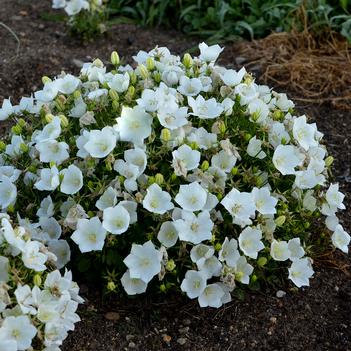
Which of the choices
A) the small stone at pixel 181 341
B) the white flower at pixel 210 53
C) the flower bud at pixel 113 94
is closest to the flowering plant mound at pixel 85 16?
the white flower at pixel 210 53

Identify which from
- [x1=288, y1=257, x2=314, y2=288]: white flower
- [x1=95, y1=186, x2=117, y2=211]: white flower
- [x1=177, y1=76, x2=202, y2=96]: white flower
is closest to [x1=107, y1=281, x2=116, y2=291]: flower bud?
[x1=95, y1=186, x2=117, y2=211]: white flower

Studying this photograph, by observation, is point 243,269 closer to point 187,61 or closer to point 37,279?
point 37,279

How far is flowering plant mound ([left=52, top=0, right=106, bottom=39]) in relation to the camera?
16.4 ft

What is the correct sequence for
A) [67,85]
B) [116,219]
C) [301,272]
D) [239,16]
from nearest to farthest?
[116,219], [301,272], [67,85], [239,16]

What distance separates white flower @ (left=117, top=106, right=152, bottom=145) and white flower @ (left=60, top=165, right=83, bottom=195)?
204 millimetres

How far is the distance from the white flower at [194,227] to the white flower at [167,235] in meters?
0.05

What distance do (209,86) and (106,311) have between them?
3.22ft

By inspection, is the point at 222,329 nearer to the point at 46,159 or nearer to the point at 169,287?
the point at 169,287

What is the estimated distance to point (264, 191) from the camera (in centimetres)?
297

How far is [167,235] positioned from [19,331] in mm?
655

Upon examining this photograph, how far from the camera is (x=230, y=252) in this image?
9.68ft

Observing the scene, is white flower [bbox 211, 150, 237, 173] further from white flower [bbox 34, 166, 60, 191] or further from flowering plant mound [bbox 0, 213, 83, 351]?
flowering plant mound [bbox 0, 213, 83, 351]

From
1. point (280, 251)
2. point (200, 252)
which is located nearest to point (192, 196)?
point (200, 252)

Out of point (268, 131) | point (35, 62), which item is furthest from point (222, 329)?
point (35, 62)
